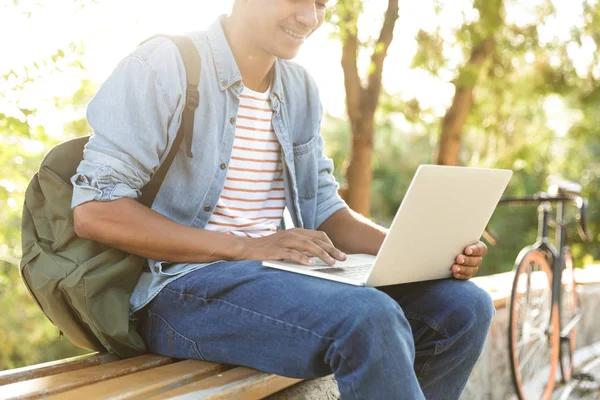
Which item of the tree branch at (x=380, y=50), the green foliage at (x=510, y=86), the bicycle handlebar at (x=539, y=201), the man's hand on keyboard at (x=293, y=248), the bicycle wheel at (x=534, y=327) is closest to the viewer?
the man's hand on keyboard at (x=293, y=248)

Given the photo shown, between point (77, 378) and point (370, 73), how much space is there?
13.1ft

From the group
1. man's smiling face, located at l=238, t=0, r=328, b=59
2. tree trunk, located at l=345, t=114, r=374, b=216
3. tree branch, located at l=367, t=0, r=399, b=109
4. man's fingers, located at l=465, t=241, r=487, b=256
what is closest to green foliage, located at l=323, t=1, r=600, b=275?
tree branch, located at l=367, t=0, r=399, b=109

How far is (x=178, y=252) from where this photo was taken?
2.18 m

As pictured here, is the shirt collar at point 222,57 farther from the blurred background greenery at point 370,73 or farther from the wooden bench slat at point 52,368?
the wooden bench slat at point 52,368

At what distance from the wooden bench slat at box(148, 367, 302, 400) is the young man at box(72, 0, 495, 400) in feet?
0.15

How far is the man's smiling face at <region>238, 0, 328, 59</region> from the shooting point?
242 cm

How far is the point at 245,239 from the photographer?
2219 millimetres

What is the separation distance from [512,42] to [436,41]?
4.38 feet

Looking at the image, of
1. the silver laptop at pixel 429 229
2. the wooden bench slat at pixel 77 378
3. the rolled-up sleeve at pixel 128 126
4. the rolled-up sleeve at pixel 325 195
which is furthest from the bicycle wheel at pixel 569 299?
the rolled-up sleeve at pixel 128 126

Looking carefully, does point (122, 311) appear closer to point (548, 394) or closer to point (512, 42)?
point (548, 394)

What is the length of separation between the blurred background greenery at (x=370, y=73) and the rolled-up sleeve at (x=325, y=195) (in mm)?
666

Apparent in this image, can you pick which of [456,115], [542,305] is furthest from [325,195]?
[456,115]

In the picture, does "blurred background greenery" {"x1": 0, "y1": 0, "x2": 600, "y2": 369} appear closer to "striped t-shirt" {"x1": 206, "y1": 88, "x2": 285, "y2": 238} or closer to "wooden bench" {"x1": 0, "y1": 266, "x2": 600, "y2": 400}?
"striped t-shirt" {"x1": 206, "y1": 88, "x2": 285, "y2": 238}

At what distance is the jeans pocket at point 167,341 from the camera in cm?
222
